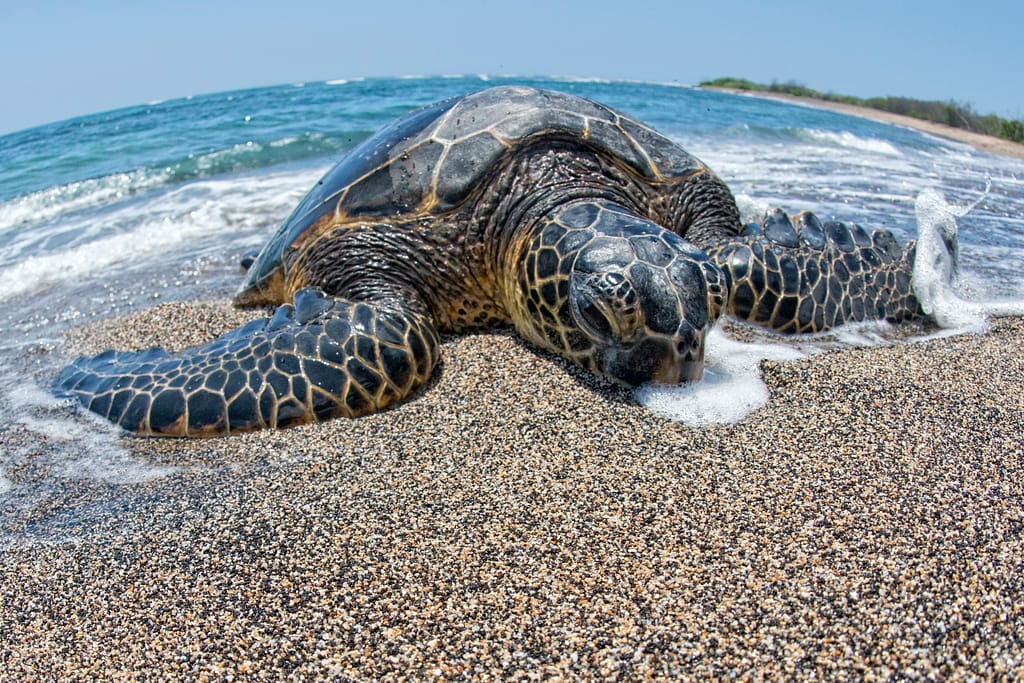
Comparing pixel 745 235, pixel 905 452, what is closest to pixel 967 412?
pixel 905 452

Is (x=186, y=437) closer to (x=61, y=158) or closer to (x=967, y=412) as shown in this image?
(x=967, y=412)

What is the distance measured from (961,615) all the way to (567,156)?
8.62 ft

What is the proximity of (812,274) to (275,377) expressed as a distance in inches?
106

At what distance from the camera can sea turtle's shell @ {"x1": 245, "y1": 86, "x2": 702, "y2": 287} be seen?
3357 millimetres

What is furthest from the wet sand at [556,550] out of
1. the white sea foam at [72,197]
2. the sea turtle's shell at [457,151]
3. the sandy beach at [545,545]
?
the white sea foam at [72,197]

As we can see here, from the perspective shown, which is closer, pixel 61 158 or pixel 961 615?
pixel 961 615

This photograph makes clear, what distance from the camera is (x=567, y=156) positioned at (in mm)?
3428

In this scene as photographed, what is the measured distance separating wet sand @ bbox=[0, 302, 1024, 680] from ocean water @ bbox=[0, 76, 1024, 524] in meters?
0.38

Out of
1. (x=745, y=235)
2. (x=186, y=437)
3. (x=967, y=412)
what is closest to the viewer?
(x=967, y=412)

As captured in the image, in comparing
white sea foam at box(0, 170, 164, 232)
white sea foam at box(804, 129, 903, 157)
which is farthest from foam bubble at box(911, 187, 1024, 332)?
white sea foam at box(804, 129, 903, 157)

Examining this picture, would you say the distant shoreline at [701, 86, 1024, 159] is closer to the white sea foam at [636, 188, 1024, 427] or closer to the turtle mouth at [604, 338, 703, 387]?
the white sea foam at [636, 188, 1024, 427]

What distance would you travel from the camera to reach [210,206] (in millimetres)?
7848

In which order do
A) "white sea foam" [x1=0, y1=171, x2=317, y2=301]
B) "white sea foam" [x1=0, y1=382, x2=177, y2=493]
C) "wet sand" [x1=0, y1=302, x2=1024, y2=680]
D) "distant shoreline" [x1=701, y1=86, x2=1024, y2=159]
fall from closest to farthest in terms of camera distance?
"wet sand" [x1=0, y1=302, x2=1024, y2=680] < "white sea foam" [x1=0, y1=382, x2=177, y2=493] < "white sea foam" [x1=0, y1=171, x2=317, y2=301] < "distant shoreline" [x1=701, y1=86, x2=1024, y2=159]

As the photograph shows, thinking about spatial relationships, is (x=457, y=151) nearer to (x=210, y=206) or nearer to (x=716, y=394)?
(x=716, y=394)
